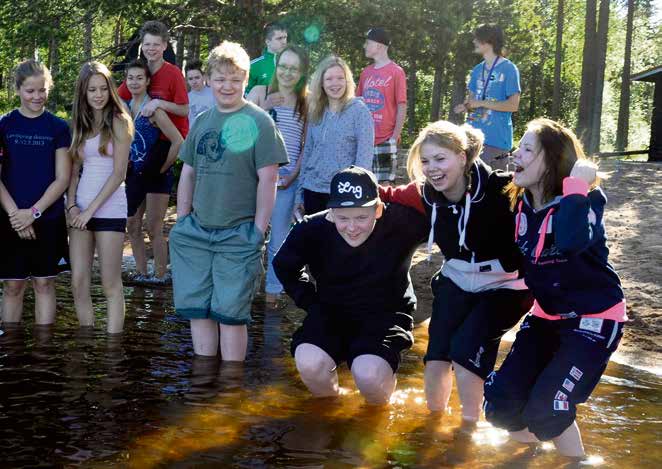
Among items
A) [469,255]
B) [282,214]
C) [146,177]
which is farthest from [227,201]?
[146,177]

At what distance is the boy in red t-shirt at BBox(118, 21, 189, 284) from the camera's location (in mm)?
7891

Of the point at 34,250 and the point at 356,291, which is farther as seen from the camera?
the point at 34,250

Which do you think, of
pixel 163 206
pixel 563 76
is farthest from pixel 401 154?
pixel 563 76

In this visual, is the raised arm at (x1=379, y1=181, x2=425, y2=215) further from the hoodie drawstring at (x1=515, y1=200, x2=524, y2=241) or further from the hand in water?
the hand in water

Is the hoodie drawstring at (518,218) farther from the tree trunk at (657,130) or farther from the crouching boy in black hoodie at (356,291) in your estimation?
the tree trunk at (657,130)

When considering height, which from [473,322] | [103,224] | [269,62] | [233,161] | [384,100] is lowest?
[473,322]

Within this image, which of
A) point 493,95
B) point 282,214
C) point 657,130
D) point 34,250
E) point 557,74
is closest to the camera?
point 34,250

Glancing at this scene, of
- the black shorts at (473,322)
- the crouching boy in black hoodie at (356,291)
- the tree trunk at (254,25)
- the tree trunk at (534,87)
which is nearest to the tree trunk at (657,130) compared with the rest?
the tree trunk at (254,25)

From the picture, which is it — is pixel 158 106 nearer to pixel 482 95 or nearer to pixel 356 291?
pixel 482 95

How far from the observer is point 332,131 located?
22.8 ft

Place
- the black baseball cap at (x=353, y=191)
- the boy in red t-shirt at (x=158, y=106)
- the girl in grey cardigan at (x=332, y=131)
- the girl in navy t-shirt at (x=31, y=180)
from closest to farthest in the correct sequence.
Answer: the black baseball cap at (x=353, y=191)
the girl in navy t-shirt at (x=31, y=180)
the girl in grey cardigan at (x=332, y=131)
the boy in red t-shirt at (x=158, y=106)

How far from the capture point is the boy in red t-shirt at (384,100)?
A: 807 centimetres

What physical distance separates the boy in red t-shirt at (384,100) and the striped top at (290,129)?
1050 millimetres

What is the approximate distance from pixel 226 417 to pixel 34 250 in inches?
94.6
